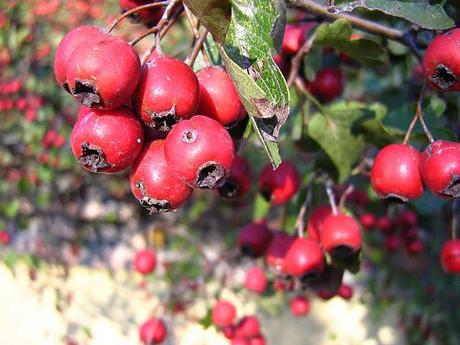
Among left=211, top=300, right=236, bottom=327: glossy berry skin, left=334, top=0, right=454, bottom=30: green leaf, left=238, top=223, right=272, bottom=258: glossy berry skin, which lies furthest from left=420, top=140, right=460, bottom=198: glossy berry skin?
left=211, top=300, right=236, bottom=327: glossy berry skin

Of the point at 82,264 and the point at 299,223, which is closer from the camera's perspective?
the point at 299,223

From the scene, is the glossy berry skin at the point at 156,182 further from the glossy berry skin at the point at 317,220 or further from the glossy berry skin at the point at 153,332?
the glossy berry skin at the point at 153,332

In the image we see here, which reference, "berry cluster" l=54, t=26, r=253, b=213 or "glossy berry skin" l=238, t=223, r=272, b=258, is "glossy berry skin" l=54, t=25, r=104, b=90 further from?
"glossy berry skin" l=238, t=223, r=272, b=258

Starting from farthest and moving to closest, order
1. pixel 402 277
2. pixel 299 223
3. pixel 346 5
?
pixel 402 277 → pixel 299 223 → pixel 346 5

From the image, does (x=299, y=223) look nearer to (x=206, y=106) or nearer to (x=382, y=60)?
(x=382, y=60)

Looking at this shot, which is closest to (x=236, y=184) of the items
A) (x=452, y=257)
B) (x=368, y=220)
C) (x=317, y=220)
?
(x=317, y=220)

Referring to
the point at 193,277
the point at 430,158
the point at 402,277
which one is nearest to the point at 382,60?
the point at 430,158
